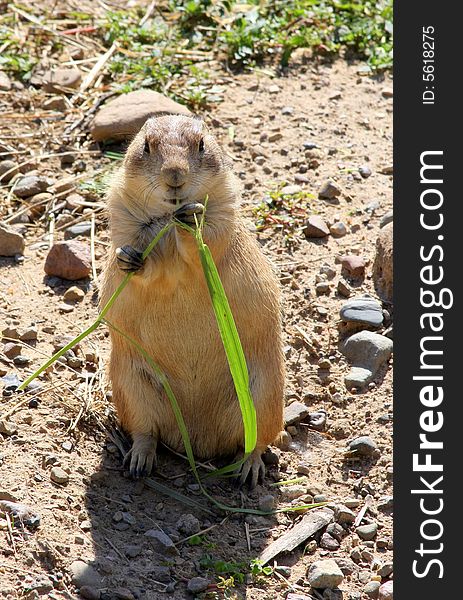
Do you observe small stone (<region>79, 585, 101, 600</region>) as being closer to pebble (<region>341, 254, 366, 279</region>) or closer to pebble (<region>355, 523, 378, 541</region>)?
pebble (<region>355, 523, 378, 541</region>)

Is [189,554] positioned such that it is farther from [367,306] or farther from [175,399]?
[367,306]

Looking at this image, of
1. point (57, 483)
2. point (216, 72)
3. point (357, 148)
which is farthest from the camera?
point (216, 72)

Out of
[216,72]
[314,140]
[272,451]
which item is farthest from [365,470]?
[216,72]

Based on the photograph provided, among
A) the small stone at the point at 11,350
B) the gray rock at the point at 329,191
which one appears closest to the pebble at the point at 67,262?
the small stone at the point at 11,350

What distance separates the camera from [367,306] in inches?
276

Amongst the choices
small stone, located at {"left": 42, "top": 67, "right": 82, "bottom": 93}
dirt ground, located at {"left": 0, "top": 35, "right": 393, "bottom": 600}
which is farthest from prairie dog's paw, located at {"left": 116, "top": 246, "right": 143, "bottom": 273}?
small stone, located at {"left": 42, "top": 67, "right": 82, "bottom": 93}

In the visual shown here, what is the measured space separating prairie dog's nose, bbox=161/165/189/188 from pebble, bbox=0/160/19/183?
302cm

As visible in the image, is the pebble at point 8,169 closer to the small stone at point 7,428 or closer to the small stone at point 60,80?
the small stone at point 60,80

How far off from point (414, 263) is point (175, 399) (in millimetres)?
1485

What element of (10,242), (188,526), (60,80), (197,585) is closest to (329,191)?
(10,242)

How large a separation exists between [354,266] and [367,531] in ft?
6.98

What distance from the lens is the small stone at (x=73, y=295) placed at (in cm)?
714

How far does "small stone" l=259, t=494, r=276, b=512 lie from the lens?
5854 mm

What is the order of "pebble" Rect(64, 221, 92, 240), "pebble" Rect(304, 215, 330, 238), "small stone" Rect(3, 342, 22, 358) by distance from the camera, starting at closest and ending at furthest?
"small stone" Rect(3, 342, 22, 358)
"pebble" Rect(304, 215, 330, 238)
"pebble" Rect(64, 221, 92, 240)
